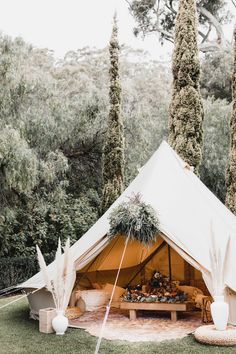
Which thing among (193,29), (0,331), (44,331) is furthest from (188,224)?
(193,29)

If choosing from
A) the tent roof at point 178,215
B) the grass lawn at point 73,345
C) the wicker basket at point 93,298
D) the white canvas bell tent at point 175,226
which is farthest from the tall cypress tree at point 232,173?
the grass lawn at point 73,345

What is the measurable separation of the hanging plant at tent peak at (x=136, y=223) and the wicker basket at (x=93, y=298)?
168 cm

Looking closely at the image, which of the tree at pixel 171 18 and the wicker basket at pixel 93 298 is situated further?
the tree at pixel 171 18

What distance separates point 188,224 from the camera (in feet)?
22.7

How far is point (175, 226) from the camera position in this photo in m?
6.79

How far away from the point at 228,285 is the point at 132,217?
1472mm

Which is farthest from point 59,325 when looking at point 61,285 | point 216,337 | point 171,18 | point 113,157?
point 171,18

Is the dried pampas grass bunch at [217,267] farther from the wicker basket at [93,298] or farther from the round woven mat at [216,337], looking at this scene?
the wicker basket at [93,298]

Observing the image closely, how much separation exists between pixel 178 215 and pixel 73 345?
2.39 metres

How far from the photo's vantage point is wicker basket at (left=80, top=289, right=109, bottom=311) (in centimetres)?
777

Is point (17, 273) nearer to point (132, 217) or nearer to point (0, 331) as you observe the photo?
point (0, 331)

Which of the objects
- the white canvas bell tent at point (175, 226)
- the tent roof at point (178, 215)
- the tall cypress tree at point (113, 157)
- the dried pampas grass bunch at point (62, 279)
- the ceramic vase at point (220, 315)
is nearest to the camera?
the ceramic vase at point (220, 315)

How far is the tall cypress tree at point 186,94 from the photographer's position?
12.1 meters

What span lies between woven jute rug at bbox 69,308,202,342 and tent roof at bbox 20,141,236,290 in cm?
84
